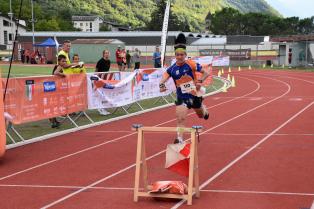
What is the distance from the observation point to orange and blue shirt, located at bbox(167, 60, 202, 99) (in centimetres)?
973

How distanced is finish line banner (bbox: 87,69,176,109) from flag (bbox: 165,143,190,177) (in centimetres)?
809

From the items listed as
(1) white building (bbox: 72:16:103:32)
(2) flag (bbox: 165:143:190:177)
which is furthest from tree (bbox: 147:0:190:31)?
(2) flag (bbox: 165:143:190:177)

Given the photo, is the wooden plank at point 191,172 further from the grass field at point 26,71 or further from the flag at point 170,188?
the grass field at point 26,71

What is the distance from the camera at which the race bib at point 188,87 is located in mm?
9789

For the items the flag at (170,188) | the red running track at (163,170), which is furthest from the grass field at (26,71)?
the flag at (170,188)

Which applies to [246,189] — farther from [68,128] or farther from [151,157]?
[68,128]

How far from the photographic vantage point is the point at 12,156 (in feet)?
32.5

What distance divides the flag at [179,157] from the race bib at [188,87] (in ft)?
10.9

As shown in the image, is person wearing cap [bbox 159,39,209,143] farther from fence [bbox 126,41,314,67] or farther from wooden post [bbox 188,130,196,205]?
fence [bbox 126,41,314,67]

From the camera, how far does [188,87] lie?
9820mm

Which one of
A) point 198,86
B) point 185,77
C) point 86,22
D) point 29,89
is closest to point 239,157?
point 198,86

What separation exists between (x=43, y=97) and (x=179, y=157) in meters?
6.18

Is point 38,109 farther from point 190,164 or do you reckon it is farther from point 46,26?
point 46,26

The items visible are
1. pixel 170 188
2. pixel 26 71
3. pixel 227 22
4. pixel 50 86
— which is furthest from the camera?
pixel 227 22
